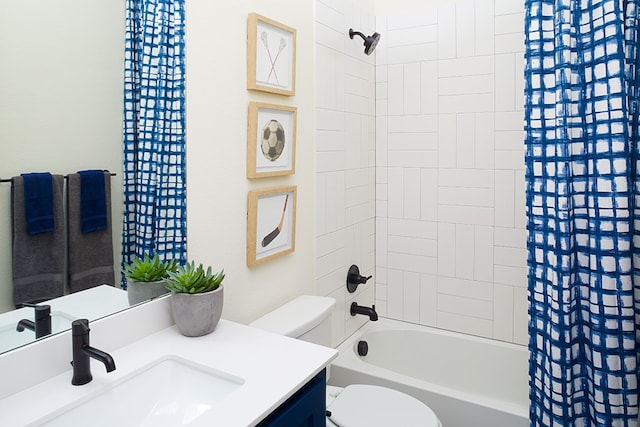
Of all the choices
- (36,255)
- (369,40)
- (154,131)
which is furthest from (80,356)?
(369,40)

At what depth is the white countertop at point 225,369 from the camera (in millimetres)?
982

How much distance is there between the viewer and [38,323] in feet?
3.68

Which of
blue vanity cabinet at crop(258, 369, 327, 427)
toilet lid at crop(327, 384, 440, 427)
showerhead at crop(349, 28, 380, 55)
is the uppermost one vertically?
showerhead at crop(349, 28, 380, 55)

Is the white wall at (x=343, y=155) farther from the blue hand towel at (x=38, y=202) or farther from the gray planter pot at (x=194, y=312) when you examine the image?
the blue hand towel at (x=38, y=202)

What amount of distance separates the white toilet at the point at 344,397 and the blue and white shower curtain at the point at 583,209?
51cm

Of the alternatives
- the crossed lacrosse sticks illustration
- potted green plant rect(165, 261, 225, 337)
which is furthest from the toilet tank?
the crossed lacrosse sticks illustration

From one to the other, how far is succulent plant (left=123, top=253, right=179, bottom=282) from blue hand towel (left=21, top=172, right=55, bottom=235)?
288mm

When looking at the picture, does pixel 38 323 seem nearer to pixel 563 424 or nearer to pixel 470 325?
pixel 563 424

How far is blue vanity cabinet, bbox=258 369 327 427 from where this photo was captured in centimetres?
107

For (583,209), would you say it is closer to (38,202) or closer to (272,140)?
(272,140)

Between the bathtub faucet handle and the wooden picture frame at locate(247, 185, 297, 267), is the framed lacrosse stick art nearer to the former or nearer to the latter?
the wooden picture frame at locate(247, 185, 297, 267)

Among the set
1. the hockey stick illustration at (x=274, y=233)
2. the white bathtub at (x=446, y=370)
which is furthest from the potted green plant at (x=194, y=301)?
the white bathtub at (x=446, y=370)

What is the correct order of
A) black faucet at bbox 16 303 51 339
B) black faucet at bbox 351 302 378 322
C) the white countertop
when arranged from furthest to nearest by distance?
black faucet at bbox 351 302 378 322 < black faucet at bbox 16 303 51 339 < the white countertop

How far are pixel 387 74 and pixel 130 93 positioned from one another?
1.84 m
